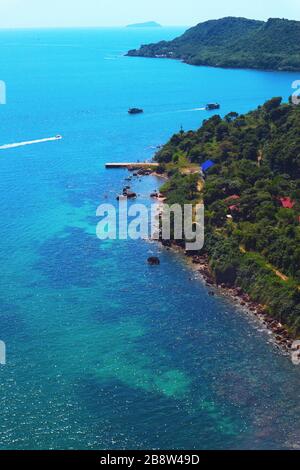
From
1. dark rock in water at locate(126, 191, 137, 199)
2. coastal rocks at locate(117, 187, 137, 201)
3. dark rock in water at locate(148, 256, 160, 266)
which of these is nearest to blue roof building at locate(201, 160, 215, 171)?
coastal rocks at locate(117, 187, 137, 201)

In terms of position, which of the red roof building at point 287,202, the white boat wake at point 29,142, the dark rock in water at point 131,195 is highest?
the white boat wake at point 29,142

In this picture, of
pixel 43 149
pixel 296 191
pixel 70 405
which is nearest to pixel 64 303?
pixel 70 405

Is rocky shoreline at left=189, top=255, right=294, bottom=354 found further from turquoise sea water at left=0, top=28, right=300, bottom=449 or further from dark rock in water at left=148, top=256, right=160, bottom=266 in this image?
dark rock in water at left=148, top=256, right=160, bottom=266

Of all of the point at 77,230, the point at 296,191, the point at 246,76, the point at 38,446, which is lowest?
the point at 38,446

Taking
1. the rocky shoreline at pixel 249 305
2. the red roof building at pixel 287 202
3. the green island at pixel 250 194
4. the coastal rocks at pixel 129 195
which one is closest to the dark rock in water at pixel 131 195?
the coastal rocks at pixel 129 195

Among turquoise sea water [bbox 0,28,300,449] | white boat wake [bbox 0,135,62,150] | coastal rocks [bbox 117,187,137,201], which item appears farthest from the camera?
white boat wake [bbox 0,135,62,150]

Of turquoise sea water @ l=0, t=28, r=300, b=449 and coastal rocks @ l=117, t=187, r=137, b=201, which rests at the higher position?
coastal rocks @ l=117, t=187, r=137, b=201

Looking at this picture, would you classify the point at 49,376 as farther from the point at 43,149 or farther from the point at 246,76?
the point at 246,76

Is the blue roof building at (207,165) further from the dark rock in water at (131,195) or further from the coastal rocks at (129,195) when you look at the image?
the dark rock in water at (131,195)
